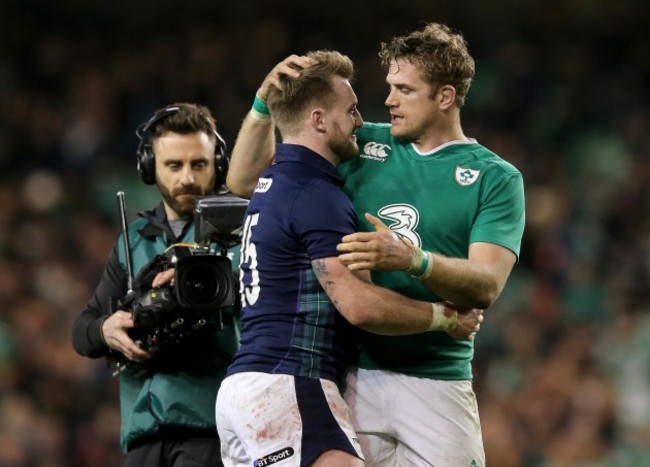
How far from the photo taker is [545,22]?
1135 cm

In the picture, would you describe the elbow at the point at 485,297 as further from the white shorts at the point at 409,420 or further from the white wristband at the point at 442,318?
the white shorts at the point at 409,420

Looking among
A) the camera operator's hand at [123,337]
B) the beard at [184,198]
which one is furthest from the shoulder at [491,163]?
the camera operator's hand at [123,337]

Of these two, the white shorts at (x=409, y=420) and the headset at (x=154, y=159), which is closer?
the white shorts at (x=409, y=420)

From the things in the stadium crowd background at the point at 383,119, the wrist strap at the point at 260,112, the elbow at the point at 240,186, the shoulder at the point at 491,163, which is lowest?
the stadium crowd background at the point at 383,119

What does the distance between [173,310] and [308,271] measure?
64 centimetres

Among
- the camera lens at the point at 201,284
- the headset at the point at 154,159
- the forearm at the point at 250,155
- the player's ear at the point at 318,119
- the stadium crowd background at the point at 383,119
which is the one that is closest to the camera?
the player's ear at the point at 318,119

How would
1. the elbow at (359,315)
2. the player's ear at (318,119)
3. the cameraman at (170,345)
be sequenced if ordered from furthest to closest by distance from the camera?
the cameraman at (170,345) → the player's ear at (318,119) → the elbow at (359,315)

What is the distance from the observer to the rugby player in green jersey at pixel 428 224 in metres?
3.95

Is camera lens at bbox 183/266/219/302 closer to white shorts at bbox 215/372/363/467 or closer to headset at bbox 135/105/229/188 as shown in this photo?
white shorts at bbox 215/372/363/467

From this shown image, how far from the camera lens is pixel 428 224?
13.1 ft

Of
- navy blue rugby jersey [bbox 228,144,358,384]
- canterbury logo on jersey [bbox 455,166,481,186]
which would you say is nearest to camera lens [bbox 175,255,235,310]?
navy blue rugby jersey [bbox 228,144,358,384]

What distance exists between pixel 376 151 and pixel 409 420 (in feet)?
2.97

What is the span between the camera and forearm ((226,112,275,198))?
423cm

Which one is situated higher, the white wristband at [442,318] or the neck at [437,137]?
the neck at [437,137]
